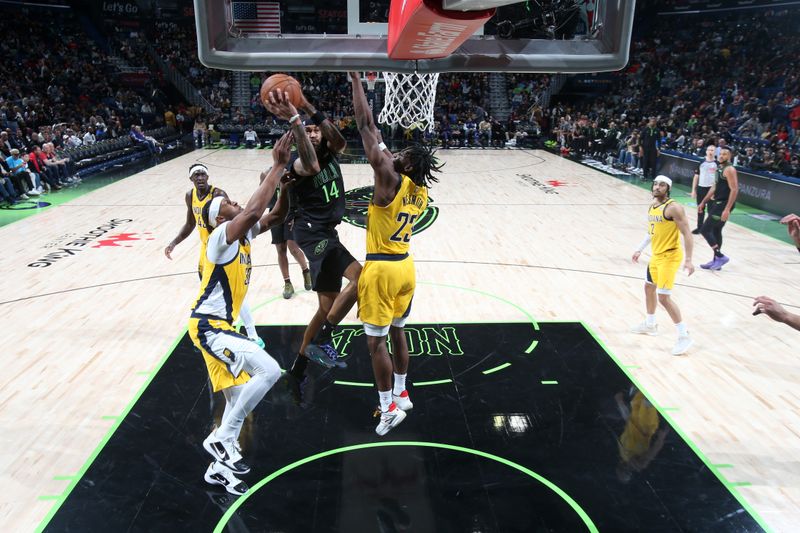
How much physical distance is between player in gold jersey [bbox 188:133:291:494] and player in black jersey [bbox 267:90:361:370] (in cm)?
89

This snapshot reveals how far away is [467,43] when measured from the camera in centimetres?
382

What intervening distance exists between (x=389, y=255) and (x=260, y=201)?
3.24ft

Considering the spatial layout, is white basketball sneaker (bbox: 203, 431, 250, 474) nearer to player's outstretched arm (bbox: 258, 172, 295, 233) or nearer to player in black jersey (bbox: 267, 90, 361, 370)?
player in black jersey (bbox: 267, 90, 361, 370)

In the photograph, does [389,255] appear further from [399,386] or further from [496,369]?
[496,369]

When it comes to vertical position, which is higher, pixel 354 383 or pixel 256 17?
pixel 256 17

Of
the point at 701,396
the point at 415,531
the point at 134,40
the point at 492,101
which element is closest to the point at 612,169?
the point at 492,101

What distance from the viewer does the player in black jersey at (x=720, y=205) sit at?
8.23 metres

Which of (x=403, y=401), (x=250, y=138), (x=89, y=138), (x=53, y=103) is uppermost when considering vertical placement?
(x=53, y=103)

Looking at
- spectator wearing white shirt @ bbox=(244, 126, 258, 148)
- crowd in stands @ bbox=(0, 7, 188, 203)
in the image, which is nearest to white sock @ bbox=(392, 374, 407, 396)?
crowd in stands @ bbox=(0, 7, 188, 203)

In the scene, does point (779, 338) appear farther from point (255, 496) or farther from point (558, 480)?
point (255, 496)

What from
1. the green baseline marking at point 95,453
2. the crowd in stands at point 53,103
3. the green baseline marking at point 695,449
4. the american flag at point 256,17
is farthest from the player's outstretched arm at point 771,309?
the crowd in stands at point 53,103

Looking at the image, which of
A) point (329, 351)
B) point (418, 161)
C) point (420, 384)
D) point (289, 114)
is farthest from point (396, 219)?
point (420, 384)

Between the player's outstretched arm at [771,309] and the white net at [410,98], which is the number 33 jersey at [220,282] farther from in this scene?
the white net at [410,98]

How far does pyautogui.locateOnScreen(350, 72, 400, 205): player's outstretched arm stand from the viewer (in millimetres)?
3814
